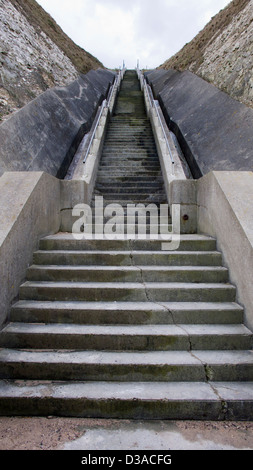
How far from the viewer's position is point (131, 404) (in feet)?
7.38

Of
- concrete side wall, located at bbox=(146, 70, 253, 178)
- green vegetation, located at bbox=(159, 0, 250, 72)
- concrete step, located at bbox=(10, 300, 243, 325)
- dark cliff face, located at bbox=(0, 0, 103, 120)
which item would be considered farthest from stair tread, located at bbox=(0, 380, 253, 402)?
green vegetation, located at bbox=(159, 0, 250, 72)

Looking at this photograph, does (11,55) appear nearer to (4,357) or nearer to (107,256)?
(107,256)

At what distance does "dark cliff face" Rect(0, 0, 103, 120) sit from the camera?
7101mm

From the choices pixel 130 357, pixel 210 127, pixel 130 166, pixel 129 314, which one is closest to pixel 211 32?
pixel 210 127

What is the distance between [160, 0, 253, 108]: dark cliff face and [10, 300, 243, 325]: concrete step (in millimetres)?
5853

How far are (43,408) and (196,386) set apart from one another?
1268mm

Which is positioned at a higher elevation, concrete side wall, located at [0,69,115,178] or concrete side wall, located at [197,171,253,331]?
concrete side wall, located at [0,69,115,178]

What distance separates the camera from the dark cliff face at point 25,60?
710 cm

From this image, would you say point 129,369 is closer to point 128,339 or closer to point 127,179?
point 128,339

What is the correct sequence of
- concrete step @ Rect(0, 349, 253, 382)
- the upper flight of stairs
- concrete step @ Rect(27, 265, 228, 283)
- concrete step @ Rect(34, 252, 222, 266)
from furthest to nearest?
the upper flight of stairs < concrete step @ Rect(34, 252, 222, 266) < concrete step @ Rect(27, 265, 228, 283) < concrete step @ Rect(0, 349, 253, 382)

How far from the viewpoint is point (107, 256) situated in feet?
11.8

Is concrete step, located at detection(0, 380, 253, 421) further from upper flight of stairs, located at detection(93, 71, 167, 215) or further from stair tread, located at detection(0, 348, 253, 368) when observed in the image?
upper flight of stairs, located at detection(93, 71, 167, 215)

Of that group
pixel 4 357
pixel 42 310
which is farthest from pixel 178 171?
pixel 4 357

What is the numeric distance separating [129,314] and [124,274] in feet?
1.96
